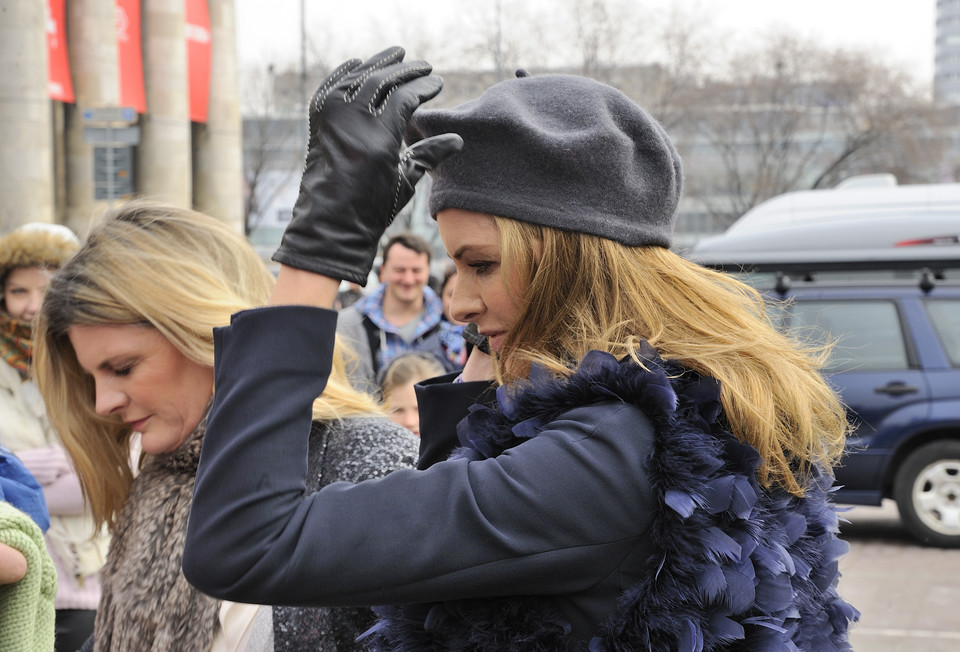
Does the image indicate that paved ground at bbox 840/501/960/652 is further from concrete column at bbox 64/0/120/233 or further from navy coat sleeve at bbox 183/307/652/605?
concrete column at bbox 64/0/120/233

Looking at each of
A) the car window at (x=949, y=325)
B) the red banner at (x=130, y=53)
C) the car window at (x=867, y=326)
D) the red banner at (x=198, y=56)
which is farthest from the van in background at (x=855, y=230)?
the red banner at (x=198, y=56)

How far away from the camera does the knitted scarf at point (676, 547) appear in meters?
1.28

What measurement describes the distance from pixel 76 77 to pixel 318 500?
15875 mm

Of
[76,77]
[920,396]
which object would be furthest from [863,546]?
[76,77]

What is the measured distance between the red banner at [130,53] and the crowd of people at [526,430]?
17564 mm

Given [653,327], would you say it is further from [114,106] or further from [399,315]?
[114,106]

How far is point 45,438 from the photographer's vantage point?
3809 millimetres

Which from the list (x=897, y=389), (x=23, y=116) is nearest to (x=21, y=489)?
(x=897, y=389)

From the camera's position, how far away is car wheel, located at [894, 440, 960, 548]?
310 inches

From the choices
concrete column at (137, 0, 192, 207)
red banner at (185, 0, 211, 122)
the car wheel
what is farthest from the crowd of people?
red banner at (185, 0, 211, 122)

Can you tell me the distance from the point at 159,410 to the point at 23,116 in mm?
11029

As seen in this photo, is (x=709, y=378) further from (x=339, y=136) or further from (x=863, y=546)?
(x=863, y=546)

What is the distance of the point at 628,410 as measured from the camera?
51.8 inches

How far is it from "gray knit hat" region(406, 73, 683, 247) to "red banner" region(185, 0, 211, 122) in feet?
67.8
